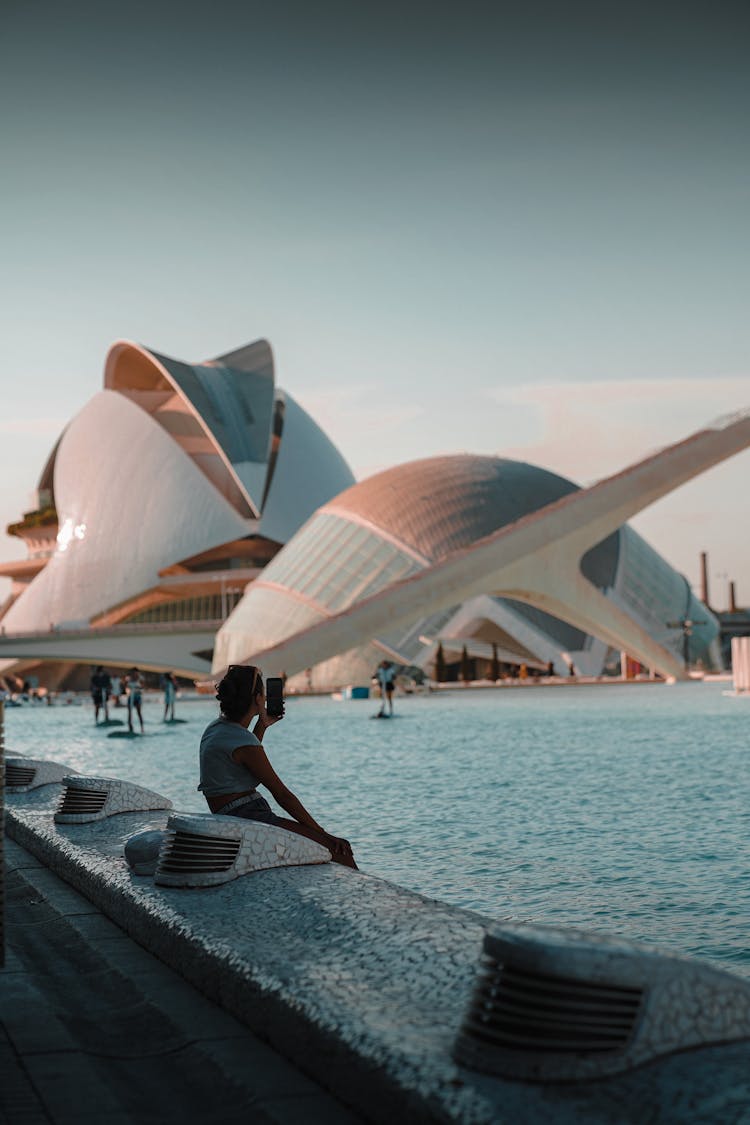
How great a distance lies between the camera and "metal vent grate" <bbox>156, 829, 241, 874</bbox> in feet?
15.7

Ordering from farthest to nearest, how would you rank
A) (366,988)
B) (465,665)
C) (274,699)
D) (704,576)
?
(704,576), (465,665), (274,699), (366,988)

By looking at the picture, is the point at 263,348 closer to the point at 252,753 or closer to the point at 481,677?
the point at 481,677

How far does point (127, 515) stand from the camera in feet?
215

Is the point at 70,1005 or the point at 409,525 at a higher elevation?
the point at 409,525

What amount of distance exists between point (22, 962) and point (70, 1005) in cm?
62

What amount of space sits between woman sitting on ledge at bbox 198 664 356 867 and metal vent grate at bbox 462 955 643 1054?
2.53 metres

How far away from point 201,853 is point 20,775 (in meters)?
Answer: 5.60

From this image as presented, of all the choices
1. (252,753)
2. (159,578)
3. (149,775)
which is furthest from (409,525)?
(252,753)

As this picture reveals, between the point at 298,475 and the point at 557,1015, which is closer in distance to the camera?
the point at 557,1015

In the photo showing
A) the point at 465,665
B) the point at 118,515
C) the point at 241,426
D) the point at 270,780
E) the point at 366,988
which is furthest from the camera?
the point at 118,515

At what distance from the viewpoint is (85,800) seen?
23.6 feet

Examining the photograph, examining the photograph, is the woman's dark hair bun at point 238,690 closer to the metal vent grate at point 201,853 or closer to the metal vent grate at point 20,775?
the metal vent grate at point 201,853

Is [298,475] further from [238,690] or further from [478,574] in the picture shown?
[238,690]

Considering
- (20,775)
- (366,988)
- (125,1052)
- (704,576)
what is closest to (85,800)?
(20,775)
